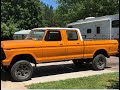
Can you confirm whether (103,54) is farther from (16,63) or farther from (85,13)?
(85,13)

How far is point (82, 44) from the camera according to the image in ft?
39.4

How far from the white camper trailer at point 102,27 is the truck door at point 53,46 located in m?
7.69

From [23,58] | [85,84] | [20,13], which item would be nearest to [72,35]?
[23,58]

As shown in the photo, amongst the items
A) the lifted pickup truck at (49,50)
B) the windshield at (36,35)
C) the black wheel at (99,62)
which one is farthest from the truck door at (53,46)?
the black wheel at (99,62)

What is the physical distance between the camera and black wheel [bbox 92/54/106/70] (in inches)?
491

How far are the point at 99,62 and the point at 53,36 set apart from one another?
2.48m

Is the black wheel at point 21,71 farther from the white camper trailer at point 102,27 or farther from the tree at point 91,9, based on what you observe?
the tree at point 91,9

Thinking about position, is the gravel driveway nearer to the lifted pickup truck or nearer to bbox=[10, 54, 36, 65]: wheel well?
the lifted pickup truck

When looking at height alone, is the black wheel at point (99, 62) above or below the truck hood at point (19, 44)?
below

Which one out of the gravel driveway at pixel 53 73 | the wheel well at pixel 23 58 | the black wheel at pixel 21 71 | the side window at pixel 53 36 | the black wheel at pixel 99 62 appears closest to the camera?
the gravel driveway at pixel 53 73

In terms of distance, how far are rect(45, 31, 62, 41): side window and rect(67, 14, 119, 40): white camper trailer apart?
7656mm

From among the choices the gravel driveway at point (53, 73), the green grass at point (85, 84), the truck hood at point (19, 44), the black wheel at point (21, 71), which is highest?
the truck hood at point (19, 44)

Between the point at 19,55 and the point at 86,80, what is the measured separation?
7.87 ft

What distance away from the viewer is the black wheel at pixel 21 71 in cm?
1011
